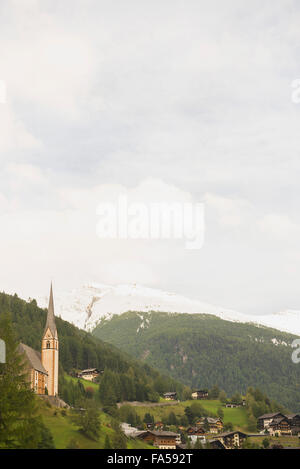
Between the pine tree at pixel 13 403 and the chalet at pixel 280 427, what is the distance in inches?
5172

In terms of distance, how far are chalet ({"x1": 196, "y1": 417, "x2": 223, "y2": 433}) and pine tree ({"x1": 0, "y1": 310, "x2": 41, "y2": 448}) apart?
114489mm

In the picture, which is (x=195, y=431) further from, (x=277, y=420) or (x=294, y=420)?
(x=294, y=420)

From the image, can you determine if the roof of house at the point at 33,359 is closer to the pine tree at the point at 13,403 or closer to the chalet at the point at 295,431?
the chalet at the point at 295,431

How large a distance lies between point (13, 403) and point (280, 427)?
463ft

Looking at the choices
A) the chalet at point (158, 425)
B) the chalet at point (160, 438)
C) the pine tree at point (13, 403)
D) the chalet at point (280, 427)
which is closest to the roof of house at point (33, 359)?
the chalet at point (160, 438)

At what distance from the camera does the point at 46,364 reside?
162125 millimetres

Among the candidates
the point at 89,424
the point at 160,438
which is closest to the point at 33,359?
the point at 160,438

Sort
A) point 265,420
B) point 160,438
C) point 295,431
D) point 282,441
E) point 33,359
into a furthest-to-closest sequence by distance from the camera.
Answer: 1. point 265,420
2. point 295,431
3. point 282,441
4. point 33,359
5. point 160,438

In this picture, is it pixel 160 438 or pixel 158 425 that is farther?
pixel 158 425

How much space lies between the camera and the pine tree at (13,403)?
2343 inches

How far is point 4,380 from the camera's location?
210ft

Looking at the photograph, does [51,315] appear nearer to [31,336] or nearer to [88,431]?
[31,336]
